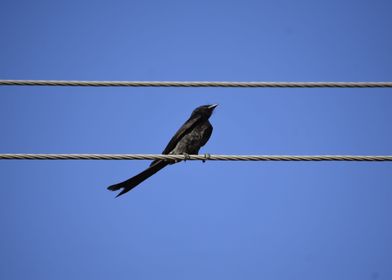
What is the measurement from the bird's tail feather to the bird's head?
60.7 inches

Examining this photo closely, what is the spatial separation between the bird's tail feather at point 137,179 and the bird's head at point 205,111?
5.06ft

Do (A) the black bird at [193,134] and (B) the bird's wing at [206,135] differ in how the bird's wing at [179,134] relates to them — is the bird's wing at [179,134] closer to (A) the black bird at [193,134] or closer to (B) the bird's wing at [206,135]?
(A) the black bird at [193,134]

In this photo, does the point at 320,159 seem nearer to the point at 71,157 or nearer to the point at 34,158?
the point at 71,157

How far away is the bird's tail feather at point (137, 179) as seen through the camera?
6358mm

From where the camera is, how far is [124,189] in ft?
21.1

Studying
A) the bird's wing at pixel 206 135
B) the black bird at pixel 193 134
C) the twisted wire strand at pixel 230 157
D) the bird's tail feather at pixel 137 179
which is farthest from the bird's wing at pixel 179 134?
the twisted wire strand at pixel 230 157

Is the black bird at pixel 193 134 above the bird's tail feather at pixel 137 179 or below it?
above

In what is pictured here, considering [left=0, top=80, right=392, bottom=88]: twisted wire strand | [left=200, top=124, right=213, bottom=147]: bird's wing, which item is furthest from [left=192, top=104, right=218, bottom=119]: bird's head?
[left=0, top=80, right=392, bottom=88]: twisted wire strand

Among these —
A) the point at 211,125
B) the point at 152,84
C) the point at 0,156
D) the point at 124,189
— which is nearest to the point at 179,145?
the point at 211,125

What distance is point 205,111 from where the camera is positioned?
836cm

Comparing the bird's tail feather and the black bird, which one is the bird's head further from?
the bird's tail feather

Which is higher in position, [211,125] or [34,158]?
[211,125]

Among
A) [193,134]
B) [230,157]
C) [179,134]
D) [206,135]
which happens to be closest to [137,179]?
[179,134]

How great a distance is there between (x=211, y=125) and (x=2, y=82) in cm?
388
